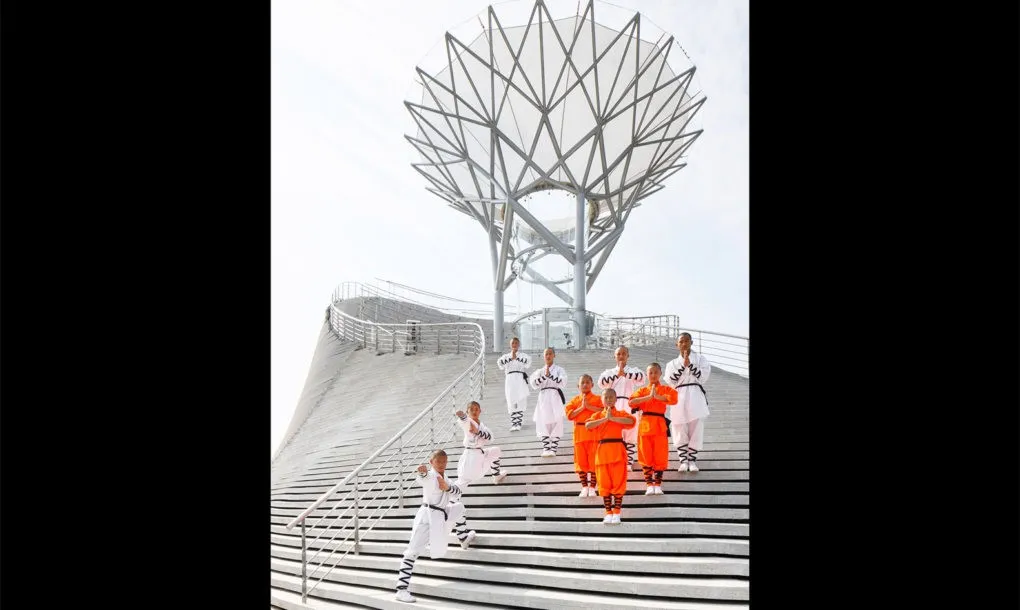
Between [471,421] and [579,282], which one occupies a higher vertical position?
[579,282]

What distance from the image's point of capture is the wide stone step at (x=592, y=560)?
803 centimetres

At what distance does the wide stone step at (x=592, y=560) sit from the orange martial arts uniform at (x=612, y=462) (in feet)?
2.52

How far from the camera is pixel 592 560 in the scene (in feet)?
28.0

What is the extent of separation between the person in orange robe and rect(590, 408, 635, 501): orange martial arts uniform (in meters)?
0.63

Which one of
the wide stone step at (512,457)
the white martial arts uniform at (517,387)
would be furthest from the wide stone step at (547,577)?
the white martial arts uniform at (517,387)

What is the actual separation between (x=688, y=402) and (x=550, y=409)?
94.3 inches

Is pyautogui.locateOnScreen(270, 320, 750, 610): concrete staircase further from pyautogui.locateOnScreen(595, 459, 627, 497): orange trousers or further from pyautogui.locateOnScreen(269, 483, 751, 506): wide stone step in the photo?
pyautogui.locateOnScreen(595, 459, 627, 497): orange trousers

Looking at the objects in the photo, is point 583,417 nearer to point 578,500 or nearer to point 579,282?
point 578,500

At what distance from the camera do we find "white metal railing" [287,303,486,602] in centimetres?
984

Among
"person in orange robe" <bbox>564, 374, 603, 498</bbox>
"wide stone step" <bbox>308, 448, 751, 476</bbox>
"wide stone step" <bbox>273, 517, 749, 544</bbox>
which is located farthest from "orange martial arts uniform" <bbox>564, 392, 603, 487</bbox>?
"wide stone step" <bbox>308, 448, 751, 476</bbox>

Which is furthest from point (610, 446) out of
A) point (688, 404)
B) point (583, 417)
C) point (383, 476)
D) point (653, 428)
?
point (383, 476)

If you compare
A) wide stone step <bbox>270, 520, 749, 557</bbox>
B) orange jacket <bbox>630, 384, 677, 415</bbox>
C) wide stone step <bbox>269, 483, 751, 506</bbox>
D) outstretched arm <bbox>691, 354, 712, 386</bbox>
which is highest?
outstretched arm <bbox>691, 354, 712, 386</bbox>

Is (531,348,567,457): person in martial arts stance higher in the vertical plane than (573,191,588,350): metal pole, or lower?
lower
